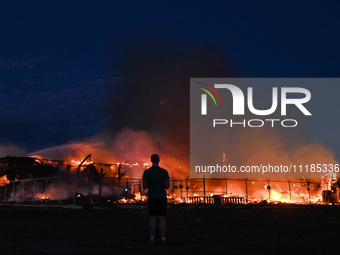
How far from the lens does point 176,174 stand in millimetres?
52531

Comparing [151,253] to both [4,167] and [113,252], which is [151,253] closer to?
[113,252]

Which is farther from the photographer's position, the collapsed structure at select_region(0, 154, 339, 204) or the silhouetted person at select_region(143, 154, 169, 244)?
the collapsed structure at select_region(0, 154, 339, 204)

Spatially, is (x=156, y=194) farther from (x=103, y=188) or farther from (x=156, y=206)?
(x=103, y=188)

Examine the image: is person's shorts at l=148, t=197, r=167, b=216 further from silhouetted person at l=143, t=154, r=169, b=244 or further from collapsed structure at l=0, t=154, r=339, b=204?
collapsed structure at l=0, t=154, r=339, b=204

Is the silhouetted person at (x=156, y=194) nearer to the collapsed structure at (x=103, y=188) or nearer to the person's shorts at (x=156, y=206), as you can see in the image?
the person's shorts at (x=156, y=206)

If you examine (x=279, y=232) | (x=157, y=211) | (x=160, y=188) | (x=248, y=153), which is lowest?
(x=279, y=232)

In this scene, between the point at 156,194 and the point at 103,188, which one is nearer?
the point at 156,194

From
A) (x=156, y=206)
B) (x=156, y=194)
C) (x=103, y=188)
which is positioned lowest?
(x=103, y=188)

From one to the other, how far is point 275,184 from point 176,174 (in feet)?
49.5

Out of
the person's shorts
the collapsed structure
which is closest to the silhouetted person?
the person's shorts

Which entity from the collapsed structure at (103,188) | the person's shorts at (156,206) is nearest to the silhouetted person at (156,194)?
the person's shorts at (156,206)

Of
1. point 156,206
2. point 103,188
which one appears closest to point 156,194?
point 156,206

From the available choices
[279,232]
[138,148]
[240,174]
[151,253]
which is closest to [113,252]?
[151,253]

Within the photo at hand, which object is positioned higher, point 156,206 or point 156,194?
point 156,194
